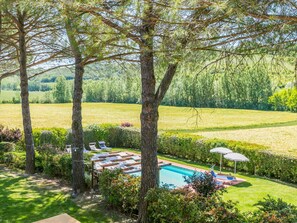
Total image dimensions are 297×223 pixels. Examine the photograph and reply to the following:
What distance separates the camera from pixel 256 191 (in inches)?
428

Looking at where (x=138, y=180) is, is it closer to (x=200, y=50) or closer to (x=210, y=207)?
(x=210, y=207)

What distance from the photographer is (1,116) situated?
39719mm

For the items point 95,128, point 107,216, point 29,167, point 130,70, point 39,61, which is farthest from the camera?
point 95,128

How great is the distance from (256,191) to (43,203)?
24.7 ft

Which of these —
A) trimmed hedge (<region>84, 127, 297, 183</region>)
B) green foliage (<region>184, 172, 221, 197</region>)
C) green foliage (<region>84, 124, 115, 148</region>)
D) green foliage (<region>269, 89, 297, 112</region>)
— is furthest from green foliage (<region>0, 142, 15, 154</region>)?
green foliage (<region>269, 89, 297, 112</region>)

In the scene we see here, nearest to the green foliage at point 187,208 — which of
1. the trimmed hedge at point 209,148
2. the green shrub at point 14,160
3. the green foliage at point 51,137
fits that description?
the green shrub at point 14,160

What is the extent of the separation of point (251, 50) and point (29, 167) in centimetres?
932

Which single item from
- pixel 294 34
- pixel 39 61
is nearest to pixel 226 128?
pixel 39 61

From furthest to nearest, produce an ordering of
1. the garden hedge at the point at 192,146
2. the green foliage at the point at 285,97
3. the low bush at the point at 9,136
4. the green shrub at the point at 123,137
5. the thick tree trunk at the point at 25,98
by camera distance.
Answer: the green shrub at the point at 123,137 < the low bush at the point at 9,136 < the garden hedge at the point at 192,146 < the thick tree trunk at the point at 25,98 < the green foliage at the point at 285,97

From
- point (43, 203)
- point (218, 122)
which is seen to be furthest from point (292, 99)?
point (218, 122)

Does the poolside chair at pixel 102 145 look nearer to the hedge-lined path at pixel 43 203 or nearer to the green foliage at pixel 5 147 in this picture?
the green foliage at pixel 5 147

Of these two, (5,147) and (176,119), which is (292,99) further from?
(176,119)

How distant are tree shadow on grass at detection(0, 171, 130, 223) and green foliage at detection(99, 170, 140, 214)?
331 mm

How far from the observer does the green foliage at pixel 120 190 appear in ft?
22.8
